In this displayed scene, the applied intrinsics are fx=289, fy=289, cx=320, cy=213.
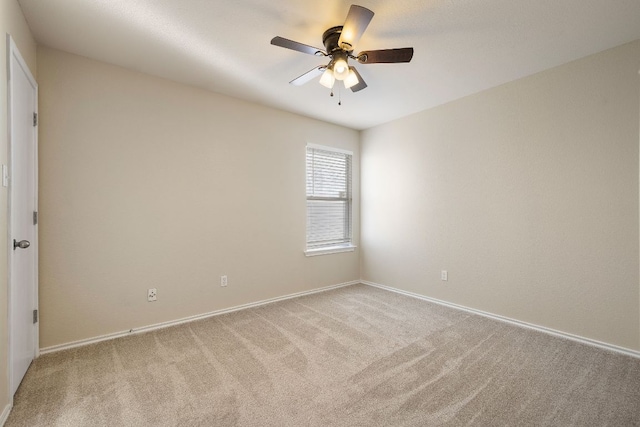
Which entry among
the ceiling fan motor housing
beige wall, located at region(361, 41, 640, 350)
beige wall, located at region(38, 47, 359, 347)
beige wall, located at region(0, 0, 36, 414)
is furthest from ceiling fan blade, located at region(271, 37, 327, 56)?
beige wall, located at region(361, 41, 640, 350)

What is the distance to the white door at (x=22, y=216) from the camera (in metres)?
1.73

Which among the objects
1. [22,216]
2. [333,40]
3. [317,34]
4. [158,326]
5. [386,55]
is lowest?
[158,326]

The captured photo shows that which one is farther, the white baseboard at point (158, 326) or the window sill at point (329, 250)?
the window sill at point (329, 250)

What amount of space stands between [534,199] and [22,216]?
13.8 feet

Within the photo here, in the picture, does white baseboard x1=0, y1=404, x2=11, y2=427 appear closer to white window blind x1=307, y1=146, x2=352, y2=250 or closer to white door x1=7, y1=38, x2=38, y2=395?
white door x1=7, y1=38, x2=38, y2=395

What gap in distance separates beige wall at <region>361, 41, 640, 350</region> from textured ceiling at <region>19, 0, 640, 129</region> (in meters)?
0.37

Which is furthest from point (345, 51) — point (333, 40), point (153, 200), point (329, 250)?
point (329, 250)

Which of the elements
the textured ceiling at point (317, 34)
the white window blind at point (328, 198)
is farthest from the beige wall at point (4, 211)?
the white window blind at point (328, 198)

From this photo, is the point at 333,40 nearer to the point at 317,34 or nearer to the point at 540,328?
the point at 317,34

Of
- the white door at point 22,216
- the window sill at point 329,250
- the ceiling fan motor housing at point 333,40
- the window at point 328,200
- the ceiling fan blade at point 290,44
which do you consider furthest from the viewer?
the window at point 328,200

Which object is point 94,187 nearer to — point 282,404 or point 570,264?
point 282,404

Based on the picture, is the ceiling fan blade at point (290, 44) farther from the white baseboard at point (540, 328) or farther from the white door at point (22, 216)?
the white baseboard at point (540, 328)

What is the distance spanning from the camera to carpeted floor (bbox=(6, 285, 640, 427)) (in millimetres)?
1631

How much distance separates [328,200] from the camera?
4.34 metres
